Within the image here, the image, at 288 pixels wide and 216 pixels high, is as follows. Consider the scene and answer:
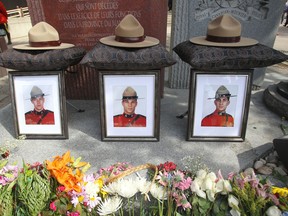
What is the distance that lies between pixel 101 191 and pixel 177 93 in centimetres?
251

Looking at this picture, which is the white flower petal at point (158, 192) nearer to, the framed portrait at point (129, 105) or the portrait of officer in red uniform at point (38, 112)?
the framed portrait at point (129, 105)

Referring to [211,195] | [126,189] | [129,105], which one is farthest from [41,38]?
[211,195]

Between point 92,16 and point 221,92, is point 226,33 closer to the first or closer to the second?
point 221,92

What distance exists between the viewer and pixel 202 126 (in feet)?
8.94

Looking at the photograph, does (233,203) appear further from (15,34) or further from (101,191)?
(15,34)

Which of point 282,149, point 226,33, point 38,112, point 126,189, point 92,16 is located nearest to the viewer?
point 126,189

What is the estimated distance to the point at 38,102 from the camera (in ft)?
8.92

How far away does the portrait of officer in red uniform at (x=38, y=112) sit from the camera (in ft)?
8.86

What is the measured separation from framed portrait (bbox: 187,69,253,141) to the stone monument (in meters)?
1.62

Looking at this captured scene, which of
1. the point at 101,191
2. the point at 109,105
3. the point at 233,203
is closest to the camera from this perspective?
the point at 233,203

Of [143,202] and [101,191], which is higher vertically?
[101,191]

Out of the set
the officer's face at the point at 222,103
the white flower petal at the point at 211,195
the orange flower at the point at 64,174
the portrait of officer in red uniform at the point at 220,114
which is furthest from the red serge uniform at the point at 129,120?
the white flower petal at the point at 211,195

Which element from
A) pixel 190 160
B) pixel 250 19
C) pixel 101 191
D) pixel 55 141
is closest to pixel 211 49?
pixel 190 160

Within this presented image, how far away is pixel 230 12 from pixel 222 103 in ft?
6.09
